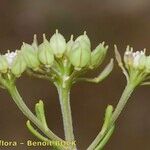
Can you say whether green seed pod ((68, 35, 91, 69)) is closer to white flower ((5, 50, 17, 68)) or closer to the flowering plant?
the flowering plant

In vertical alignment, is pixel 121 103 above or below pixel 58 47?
below

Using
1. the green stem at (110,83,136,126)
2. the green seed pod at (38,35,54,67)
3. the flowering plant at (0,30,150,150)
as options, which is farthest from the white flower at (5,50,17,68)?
the green stem at (110,83,136,126)

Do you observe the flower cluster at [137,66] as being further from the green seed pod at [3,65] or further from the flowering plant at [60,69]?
the green seed pod at [3,65]


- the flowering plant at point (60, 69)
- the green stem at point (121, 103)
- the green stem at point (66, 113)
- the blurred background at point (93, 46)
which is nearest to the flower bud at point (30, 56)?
the flowering plant at point (60, 69)

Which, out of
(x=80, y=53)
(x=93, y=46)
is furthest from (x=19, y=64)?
(x=93, y=46)

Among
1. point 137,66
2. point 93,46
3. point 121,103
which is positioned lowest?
point 121,103

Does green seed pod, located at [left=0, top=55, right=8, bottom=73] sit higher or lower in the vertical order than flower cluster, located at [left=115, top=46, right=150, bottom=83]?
higher

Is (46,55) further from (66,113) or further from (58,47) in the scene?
(66,113)
